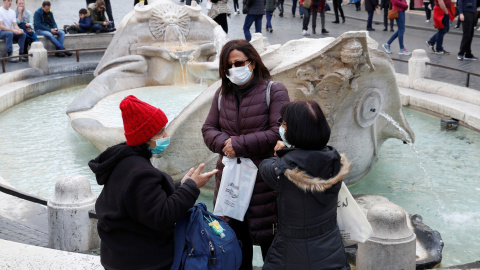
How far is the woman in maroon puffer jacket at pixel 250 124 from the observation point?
3.43 metres

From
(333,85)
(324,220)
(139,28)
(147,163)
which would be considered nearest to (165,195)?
(147,163)

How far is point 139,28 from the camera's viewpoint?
33.1ft

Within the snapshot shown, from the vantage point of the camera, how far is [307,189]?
2.74m

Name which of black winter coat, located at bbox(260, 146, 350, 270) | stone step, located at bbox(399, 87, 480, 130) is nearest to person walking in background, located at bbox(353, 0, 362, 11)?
stone step, located at bbox(399, 87, 480, 130)

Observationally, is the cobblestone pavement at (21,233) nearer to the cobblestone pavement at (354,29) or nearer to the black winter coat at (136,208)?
the cobblestone pavement at (354,29)

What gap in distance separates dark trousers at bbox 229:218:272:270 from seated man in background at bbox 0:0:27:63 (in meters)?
10.2

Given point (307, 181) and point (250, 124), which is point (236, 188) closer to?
point (250, 124)

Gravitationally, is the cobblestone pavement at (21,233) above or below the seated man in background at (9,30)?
below

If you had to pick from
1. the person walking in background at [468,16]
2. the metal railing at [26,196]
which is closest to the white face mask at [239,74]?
the metal railing at [26,196]

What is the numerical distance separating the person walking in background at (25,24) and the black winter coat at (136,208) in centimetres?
1132

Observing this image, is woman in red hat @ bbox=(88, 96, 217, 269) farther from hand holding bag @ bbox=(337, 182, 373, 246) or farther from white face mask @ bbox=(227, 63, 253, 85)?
white face mask @ bbox=(227, 63, 253, 85)

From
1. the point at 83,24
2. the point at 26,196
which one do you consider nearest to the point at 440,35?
the point at 83,24

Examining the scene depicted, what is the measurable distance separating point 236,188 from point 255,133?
295mm

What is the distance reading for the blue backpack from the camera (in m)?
2.75
